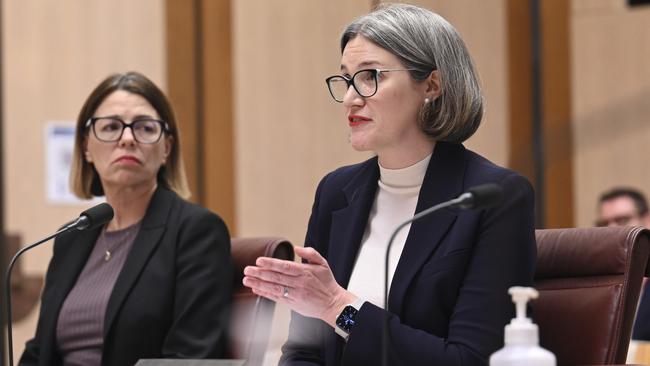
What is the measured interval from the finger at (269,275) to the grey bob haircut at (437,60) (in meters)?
0.54

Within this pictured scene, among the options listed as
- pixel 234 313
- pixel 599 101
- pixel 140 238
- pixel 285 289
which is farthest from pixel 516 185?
pixel 599 101

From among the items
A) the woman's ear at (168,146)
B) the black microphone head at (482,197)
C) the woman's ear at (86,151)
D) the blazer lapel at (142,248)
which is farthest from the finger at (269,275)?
the woman's ear at (86,151)

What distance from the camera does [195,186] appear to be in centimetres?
571

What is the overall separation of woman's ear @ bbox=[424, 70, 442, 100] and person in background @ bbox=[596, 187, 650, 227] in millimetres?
3190

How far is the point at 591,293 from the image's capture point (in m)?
2.40

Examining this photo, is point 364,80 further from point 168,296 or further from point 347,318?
point 168,296

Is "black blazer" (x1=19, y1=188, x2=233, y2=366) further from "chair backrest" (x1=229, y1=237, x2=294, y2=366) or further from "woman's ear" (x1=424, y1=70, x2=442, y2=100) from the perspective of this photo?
"woman's ear" (x1=424, y1=70, x2=442, y2=100)

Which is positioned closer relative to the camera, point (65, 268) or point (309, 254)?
point (309, 254)

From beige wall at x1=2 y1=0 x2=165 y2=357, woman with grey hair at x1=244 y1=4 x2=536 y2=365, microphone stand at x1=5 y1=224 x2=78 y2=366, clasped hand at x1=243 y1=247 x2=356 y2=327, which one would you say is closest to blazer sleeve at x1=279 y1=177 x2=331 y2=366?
woman with grey hair at x1=244 y1=4 x2=536 y2=365

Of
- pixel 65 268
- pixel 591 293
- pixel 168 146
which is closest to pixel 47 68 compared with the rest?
pixel 168 146

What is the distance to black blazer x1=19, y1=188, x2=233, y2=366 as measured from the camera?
296 centimetres

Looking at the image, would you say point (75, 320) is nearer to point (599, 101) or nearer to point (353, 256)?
point (353, 256)

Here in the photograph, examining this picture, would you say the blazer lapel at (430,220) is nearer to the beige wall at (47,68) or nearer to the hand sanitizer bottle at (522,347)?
the hand sanitizer bottle at (522,347)

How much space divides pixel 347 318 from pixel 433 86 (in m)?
0.59
